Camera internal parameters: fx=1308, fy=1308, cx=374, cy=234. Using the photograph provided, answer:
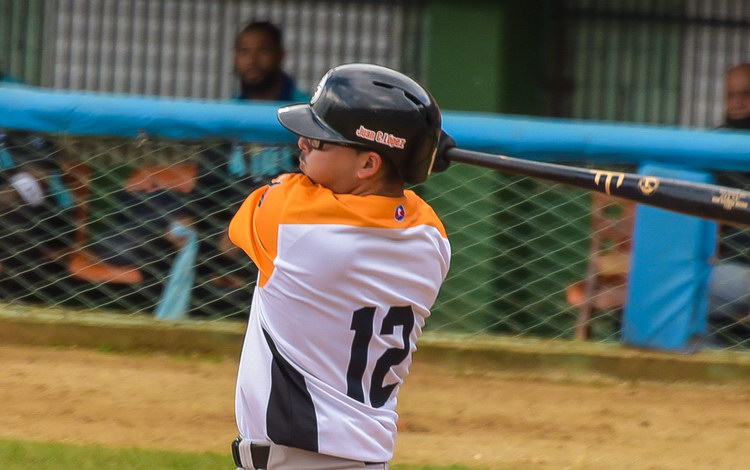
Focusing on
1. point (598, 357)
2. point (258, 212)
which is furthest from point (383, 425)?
point (598, 357)

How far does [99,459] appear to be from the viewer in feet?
15.0

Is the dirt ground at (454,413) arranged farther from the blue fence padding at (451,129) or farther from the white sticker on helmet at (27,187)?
the blue fence padding at (451,129)

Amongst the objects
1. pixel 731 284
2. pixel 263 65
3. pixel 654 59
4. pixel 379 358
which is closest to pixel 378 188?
pixel 379 358

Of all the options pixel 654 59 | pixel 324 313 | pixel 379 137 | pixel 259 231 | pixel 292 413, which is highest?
pixel 379 137

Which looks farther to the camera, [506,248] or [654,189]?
[506,248]

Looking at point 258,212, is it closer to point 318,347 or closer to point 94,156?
point 318,347

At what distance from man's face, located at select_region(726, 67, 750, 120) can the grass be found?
3.00m

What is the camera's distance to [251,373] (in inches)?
112

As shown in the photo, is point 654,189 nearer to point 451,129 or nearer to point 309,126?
point 309,126

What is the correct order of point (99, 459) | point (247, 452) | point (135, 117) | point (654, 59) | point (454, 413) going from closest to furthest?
point (247, 452) → point (99, 459) → point (454, 413) → point (135, 117) → point (654, 59)

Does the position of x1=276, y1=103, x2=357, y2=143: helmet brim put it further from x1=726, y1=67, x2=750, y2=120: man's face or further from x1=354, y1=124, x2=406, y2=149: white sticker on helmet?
x1=726, y1=67, x2=750, y2=120: man's face

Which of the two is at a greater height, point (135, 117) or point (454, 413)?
point (135, 117)

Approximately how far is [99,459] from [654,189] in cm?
260

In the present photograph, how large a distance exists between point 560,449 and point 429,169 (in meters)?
2.53
